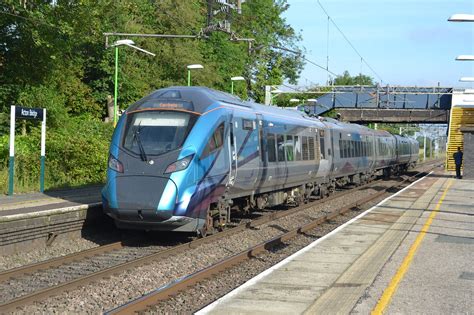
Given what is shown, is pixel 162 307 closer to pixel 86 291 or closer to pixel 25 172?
pixel 86 291

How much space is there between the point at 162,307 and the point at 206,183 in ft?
15.6

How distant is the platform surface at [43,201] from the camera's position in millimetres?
13758

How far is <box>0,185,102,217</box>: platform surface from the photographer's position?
13.8 metres

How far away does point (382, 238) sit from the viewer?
1304cm

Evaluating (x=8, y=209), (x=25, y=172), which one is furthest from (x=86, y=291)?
(x=25, y=172)

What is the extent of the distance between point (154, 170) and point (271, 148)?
5.37 m

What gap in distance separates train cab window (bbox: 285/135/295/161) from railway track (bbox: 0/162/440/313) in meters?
4.77

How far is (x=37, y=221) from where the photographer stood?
38.7 ft

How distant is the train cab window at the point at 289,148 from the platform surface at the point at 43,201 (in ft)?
18.0

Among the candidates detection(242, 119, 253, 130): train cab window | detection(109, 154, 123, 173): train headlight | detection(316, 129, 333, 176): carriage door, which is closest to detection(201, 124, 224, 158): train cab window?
detection(242, 119, 253, 130): train cab window

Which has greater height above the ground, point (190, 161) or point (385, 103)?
point (385, 103)

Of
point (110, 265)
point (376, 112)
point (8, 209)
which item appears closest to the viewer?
point (110, 265)

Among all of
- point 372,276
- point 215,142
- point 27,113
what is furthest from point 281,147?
point 372,276

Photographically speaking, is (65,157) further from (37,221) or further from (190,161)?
(190,161)
